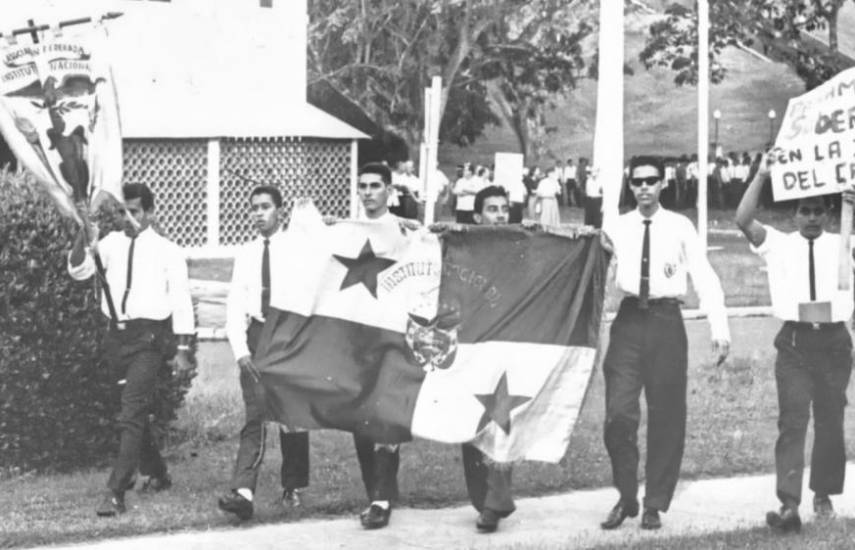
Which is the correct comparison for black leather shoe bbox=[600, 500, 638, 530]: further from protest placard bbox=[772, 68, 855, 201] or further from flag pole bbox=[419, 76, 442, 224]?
flag pole bbox=[419, 76, 442, 224]

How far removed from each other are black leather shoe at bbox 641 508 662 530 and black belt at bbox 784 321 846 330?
1214 millimetres

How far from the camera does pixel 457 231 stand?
10.1 m

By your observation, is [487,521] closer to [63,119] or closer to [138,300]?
[138,300]

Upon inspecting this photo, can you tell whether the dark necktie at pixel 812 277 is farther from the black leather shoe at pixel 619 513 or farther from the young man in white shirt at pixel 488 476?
the young man in white shirt at pixel 488 476

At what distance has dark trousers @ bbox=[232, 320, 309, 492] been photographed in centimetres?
990

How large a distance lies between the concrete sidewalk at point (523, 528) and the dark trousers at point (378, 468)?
0.58ft

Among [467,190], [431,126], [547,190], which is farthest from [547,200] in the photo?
[431,126]

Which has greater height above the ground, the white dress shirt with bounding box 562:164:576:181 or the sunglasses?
the white dress shirt with bounding box 562:164:576:181

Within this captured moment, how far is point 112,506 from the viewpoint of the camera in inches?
393

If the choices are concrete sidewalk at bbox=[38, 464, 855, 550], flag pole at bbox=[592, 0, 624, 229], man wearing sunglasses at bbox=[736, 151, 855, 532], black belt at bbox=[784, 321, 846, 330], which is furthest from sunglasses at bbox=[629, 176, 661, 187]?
flag pole at bbox=[592, 0, 624, 229]

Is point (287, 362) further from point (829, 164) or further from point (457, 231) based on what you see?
point (829, 164)

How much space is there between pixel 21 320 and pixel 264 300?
1701 millimetres

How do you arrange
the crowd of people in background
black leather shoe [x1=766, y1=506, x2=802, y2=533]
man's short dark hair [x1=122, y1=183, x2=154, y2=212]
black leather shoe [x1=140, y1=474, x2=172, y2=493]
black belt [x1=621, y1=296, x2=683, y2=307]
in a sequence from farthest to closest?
the crowd of people in background → black leather shoe [x1=140, y1=474, x2=172, y2=493] → man's short dark hair [x1=122, y1=183, x2=154, y2=212] → black belt [x1=621, y1=296, x2=683, y2=307] → black leather shoe [x1=766, y1=506, x2=802, y2=533]

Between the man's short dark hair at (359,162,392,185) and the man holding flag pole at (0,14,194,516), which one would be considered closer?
the man's short dark hair at (359,162,392,185)
